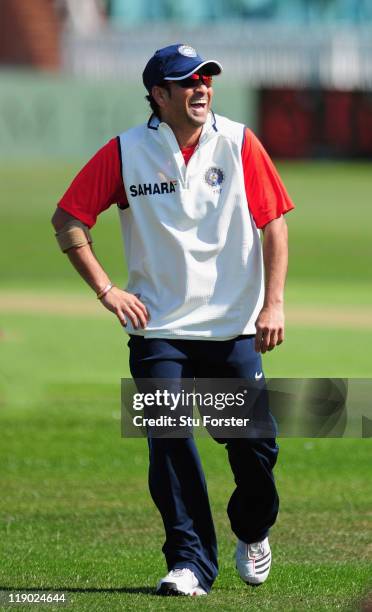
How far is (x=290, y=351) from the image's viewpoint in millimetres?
15453

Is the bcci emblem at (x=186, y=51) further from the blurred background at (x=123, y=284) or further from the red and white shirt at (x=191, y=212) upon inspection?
the blurred background at (x=123, y=284)

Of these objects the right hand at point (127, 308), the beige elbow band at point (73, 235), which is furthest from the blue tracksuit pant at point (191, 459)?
the beige elbow band at point (73, 235)

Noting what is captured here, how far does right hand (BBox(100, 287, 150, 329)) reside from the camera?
6211mm

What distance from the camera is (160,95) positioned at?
6367 mm

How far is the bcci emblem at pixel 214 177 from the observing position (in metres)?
6.27

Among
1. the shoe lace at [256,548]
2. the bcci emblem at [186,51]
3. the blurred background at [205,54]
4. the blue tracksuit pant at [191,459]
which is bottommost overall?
the blurred background at [205,54]

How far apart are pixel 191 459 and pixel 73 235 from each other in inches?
42.2

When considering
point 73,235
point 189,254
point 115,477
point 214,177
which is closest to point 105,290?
point 73,235

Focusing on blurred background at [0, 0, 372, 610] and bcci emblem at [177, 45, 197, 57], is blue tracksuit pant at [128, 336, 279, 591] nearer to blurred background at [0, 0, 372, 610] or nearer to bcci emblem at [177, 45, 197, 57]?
blurred background at [0, 0, 372, 610]

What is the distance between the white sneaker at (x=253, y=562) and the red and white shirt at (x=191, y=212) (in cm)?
95

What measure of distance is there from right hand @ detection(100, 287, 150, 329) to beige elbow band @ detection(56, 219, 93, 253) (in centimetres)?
25

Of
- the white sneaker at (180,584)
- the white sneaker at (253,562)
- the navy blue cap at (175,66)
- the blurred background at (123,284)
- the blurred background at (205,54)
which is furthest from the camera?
the blurred background at (205,54)

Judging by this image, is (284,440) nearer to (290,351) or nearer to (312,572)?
(312,572)

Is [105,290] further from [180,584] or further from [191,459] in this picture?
[180,584]
